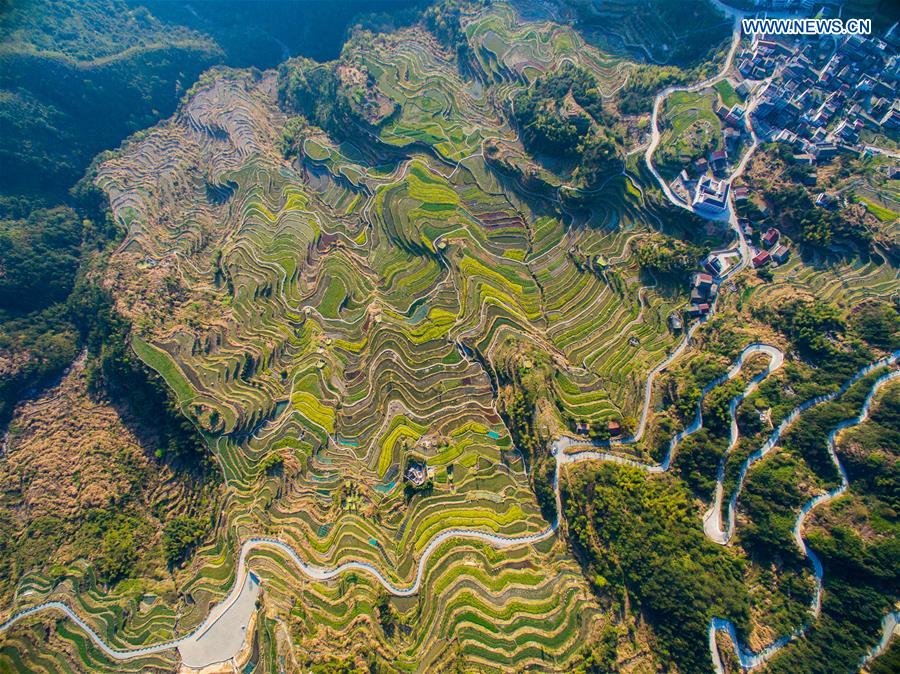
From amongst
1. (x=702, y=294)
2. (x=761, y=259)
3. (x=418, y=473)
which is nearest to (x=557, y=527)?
(x=418, y=473)

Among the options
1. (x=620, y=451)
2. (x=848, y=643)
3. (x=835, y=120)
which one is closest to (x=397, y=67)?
(x=835, y=120)

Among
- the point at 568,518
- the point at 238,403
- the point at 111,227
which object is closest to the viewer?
the point at 568,518

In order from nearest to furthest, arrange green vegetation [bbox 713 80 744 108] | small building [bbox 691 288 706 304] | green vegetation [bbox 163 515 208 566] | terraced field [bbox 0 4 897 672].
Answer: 1. terraced field [bbox 0 4 897 672]
2. green vegetation [bbox 163 515 208 566]
3. small building [bbox 691 288 706 304]
4. green vegetation [bbox 713 80 744 108]

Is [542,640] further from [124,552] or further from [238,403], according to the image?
[124,552]

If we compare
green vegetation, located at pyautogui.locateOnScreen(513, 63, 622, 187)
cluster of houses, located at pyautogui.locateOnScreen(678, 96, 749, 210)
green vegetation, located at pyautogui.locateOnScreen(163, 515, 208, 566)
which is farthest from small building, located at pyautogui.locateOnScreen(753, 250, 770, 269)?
green vegetation, located at pyautogui.locateOnScreen(163, 515, 208, 566)

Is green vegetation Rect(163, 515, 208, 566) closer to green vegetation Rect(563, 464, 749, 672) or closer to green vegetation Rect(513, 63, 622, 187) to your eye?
green vegetation Rect(563, 464, 749, 672)

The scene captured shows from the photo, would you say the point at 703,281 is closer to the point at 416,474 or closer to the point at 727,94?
the point at 727,94
